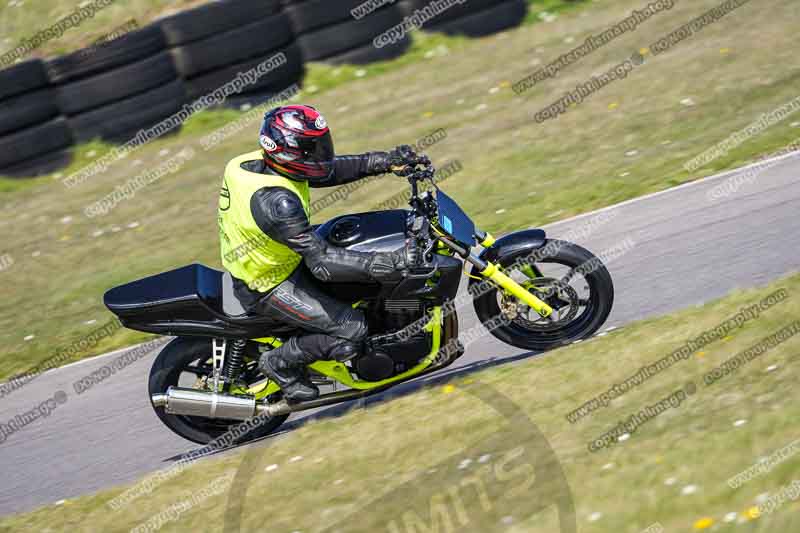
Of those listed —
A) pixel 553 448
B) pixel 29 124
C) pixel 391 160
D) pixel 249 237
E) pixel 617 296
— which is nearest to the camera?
pixel 553 448

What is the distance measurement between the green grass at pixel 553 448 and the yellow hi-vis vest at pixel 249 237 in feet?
3.90

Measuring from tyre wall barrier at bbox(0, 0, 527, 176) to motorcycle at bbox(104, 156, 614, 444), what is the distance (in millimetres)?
7332

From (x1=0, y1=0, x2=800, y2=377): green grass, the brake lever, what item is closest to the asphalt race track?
(x1=0, y1=0, x2=800, y2=377): green grass

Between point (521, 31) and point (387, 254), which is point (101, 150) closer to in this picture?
point (521, 31)

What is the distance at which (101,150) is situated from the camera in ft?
42.9

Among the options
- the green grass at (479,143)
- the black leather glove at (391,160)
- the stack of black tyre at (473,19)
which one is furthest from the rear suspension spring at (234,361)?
the stack of black tyre at (473,19)

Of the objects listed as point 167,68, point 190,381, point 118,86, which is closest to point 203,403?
point 190,381

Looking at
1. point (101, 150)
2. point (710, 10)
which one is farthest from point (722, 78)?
point (101, 150)

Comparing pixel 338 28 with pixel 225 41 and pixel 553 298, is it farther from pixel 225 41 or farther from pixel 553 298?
pixel 553 298

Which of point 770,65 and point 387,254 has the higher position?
point 387,254

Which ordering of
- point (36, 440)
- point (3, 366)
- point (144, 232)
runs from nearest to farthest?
1. point (36, 440)
2. point (3, 366)
3. point (144, 232)

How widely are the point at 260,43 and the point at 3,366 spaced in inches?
248

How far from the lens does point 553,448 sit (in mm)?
5320

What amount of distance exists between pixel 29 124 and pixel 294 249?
Result: 851 cm
